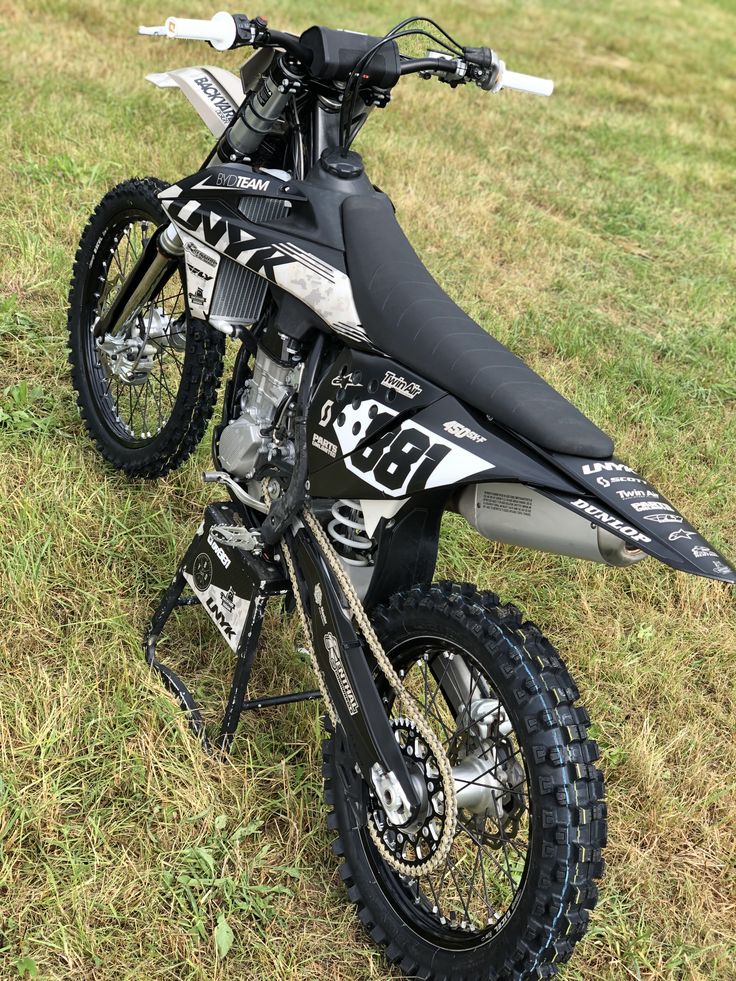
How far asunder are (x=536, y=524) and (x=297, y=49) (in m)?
1.27

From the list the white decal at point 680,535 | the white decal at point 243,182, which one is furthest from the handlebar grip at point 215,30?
the white decal at point 680,535

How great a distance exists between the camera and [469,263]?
19.6 feet

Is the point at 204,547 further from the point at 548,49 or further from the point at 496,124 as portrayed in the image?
the point at 548,49

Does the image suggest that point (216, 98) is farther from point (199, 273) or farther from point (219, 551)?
point (219, 551)

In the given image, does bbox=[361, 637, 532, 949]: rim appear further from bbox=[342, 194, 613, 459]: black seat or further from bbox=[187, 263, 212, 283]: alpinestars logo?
bbox=[187, 263, 212, 283]: alpinestars logo

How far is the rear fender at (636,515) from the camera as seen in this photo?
1.80 meters

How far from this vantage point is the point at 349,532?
2.62 meters

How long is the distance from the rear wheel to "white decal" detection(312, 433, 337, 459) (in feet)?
2.77

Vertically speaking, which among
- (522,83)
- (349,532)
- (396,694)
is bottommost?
(396,694)

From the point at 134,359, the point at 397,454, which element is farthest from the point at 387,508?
the point at 134,359

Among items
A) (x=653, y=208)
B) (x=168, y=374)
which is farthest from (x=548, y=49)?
(x=168, y=374)

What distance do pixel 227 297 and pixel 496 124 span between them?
627 centimetres

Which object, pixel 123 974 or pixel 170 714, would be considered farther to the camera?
pixel 170 714

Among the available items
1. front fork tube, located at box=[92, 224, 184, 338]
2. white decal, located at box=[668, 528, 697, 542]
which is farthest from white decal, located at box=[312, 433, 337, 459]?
front fork tube, located at box=[92, 224, 184, 338]
